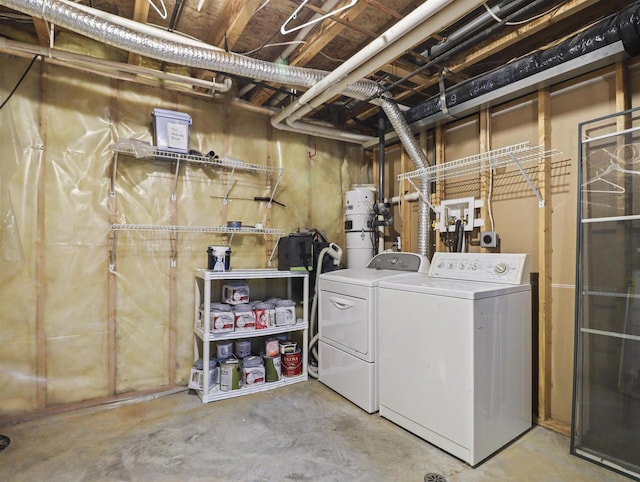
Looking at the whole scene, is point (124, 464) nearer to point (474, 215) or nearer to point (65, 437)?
point (65, 437)

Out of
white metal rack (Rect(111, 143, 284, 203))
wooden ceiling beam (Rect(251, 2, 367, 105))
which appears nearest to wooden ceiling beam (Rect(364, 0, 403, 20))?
wooden ceiling beam (Rect(251, 2, 367, 105))

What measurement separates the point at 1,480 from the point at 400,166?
3.58 metres

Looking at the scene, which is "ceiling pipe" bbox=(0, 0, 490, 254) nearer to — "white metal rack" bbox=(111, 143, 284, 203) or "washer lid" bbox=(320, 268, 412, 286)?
"white metal rack" bbox=(111, 143, 284, 203)

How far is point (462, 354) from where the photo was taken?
1.78 meters

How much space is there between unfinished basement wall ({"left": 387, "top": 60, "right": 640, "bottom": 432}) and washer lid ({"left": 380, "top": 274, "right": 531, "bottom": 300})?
1.02 ft

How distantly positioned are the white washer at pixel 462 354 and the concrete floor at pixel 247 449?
135 mm

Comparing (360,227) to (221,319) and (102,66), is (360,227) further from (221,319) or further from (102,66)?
(102,66)

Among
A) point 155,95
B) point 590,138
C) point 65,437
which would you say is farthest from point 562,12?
point 65,437

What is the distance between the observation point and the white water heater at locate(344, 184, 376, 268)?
3.23 metres

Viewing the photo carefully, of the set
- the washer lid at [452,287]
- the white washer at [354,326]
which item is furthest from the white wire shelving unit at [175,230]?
the washer lid at [452,287]

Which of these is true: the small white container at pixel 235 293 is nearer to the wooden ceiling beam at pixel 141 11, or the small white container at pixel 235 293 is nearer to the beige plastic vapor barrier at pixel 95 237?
the beige plastic vapor barrier at pixel 95 237

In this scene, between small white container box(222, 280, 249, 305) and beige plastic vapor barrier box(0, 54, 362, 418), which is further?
small white container box(222, 280, 249, 305)

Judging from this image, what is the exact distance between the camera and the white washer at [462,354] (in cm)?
178

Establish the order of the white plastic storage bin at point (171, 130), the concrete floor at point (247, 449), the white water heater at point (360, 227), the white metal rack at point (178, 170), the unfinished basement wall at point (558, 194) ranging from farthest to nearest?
the white water heater at point (360, 227)
the white plastic storage bin at point (171, 130)
the white metal rack at point (178, 170)
the unfinished basement wall at point (558, 194)
the concrete floor at point (247, 449)
